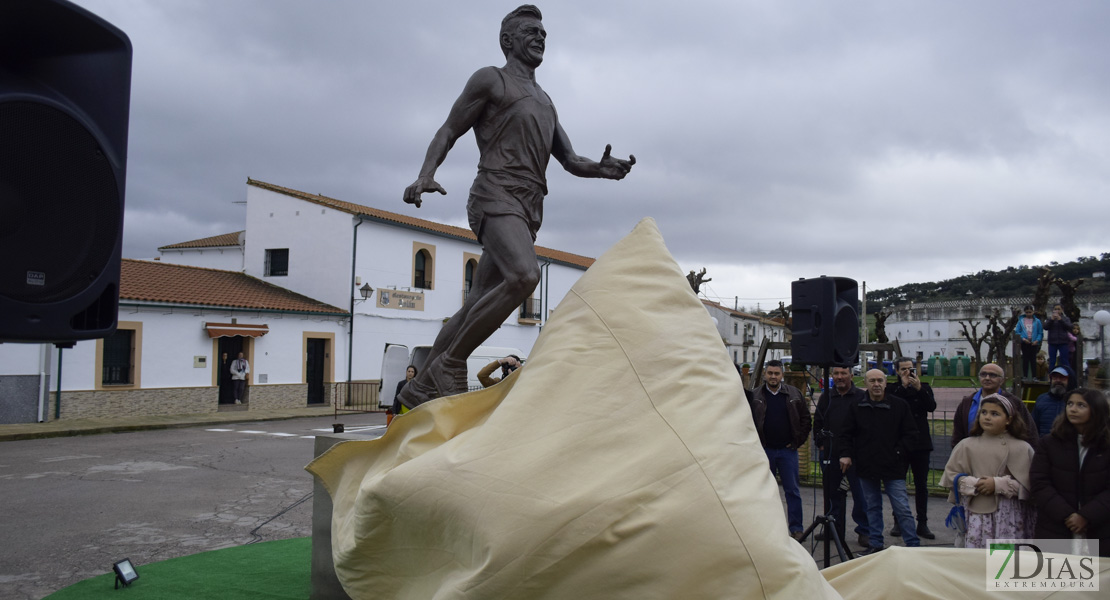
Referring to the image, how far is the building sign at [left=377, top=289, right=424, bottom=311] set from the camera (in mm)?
25094

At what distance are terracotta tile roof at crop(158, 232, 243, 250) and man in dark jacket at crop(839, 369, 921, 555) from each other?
2623 cm

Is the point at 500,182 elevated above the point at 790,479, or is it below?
above

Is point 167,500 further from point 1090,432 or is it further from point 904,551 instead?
point 1090,432

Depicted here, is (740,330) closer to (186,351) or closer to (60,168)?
(186,351)

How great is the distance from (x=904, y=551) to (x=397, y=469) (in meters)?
2.26

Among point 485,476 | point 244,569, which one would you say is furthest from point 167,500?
point 485,476

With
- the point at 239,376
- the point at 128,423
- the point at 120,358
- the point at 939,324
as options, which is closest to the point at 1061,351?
the point at 128,423

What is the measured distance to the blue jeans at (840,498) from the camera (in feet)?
18.1

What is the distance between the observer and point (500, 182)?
11.6 ft

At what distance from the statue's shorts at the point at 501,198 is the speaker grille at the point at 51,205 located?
1511 mm

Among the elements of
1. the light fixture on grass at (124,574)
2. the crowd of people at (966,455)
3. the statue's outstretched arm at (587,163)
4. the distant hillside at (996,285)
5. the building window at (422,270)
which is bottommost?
the light fixture on grass at (124,574)

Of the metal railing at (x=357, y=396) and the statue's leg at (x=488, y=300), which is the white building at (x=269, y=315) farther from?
the statue's leg at (x=488, y=300)

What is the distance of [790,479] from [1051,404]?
8.47ft

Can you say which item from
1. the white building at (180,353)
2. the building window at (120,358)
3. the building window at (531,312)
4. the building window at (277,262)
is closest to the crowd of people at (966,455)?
the white building at (180,353)
